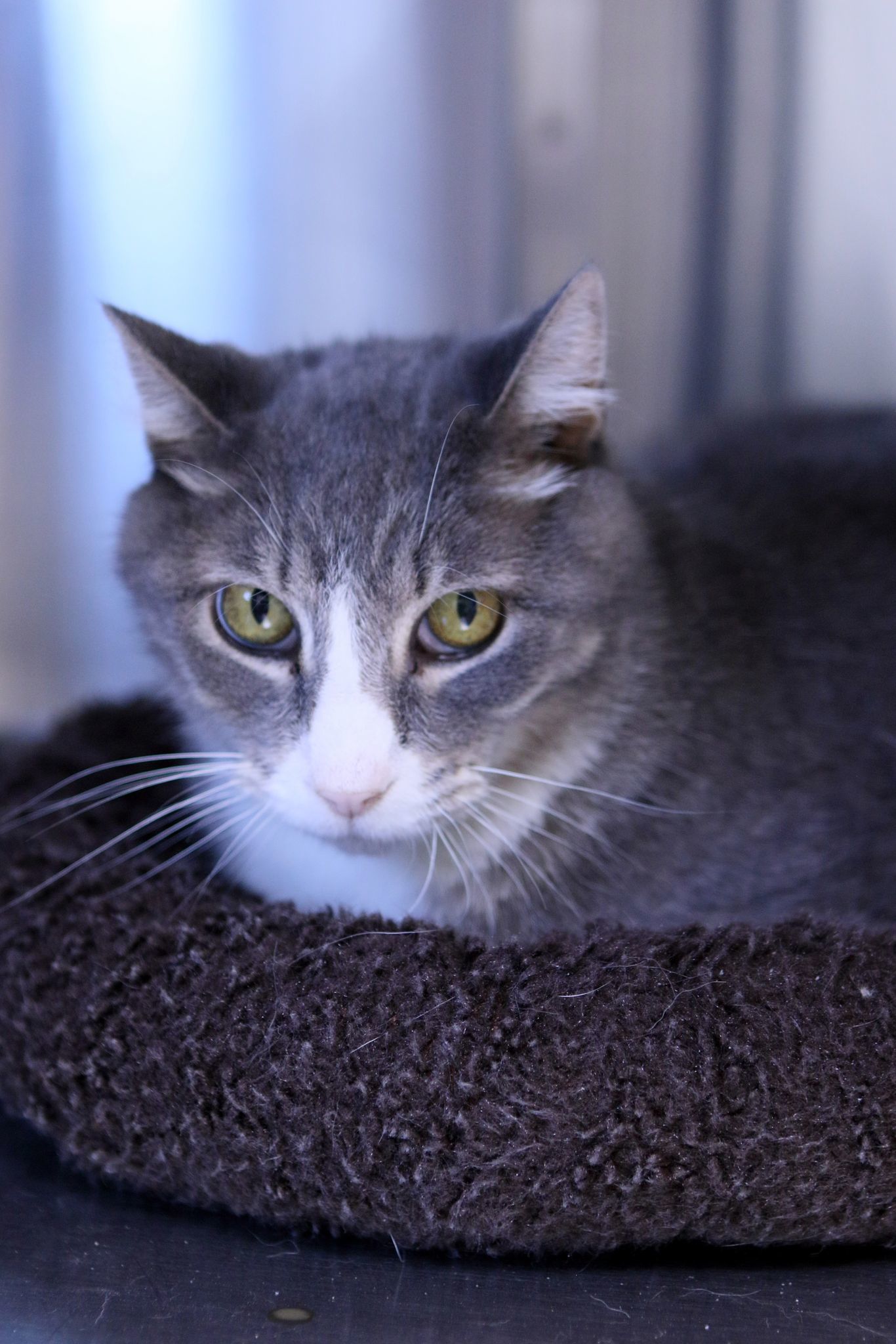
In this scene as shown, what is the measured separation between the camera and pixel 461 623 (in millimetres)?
1196

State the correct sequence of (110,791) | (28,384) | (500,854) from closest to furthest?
(500,854) < (110,791) < (28,384)

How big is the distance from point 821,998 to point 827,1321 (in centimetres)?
23

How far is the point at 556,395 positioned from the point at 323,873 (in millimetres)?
552

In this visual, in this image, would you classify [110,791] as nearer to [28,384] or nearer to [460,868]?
[460,868]

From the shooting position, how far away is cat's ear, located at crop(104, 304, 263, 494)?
1220 millimetres

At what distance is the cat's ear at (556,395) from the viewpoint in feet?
3.80

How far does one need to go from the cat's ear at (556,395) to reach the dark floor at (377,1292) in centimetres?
69

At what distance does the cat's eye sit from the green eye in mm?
130

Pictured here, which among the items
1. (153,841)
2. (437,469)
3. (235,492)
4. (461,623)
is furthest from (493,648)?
(153,841)

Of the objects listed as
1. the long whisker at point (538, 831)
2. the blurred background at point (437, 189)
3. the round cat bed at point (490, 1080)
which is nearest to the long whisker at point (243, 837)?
the round cat bed at point (490, 1080)

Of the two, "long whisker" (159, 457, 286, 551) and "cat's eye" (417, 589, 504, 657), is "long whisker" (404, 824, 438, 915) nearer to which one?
"cat's eye" (417, 589, 504, 657)

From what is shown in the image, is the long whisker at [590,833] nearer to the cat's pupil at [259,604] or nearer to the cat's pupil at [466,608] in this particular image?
the cat's pupil at [466,608]

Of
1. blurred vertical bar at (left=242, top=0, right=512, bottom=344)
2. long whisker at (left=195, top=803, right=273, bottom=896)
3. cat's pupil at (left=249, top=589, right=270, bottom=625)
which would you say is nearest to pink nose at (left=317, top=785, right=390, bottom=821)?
long whisker at (left=195, top=803, right=273, bottom=896)

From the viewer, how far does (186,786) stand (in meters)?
1.48
